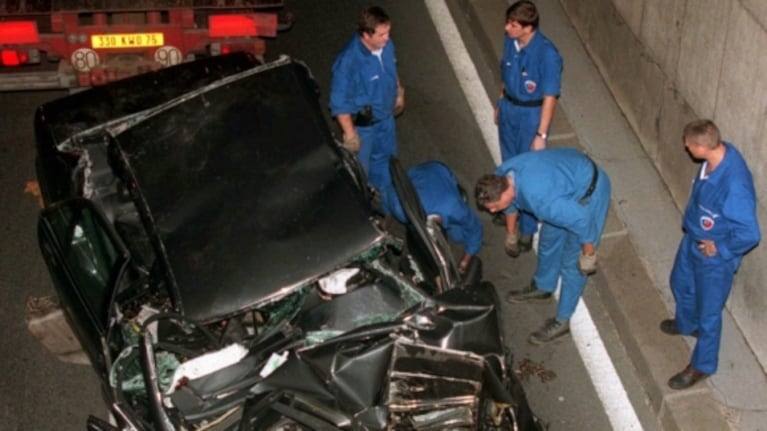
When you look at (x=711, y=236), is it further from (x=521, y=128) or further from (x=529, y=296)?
(x=521, y=128)

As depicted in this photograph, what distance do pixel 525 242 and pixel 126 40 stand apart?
345cm

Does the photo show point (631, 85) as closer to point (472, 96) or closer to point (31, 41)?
point (472, 96)

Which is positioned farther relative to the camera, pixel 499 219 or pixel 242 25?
pixel 242 25

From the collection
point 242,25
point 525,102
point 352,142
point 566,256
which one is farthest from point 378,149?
point 566,256

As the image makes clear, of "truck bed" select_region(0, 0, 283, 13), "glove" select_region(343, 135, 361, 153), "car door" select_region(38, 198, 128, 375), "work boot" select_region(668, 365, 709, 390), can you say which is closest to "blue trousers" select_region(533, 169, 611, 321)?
"work boot" select_region(668, 365, 709, 390)

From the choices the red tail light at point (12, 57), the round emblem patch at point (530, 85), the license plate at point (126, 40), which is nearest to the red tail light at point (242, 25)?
the license plate at point (126, 40)

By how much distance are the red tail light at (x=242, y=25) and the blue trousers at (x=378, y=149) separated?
122cm

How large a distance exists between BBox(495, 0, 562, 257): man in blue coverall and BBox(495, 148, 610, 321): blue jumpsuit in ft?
2.39

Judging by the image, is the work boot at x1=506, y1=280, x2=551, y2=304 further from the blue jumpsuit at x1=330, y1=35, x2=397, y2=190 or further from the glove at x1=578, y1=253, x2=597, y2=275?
the blue jumpsuit at x1=330, y1=35, x2=397, y2=190

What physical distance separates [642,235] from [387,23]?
7.70 ft

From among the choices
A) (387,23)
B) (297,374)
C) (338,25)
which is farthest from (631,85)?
(297,374)

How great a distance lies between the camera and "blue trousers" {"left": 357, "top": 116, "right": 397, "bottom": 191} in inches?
360

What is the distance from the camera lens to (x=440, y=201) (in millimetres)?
8078

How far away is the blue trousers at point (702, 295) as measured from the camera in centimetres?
721
